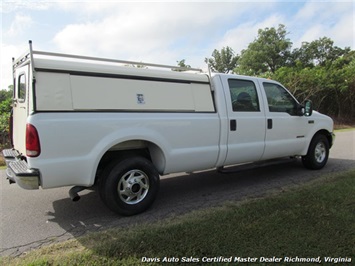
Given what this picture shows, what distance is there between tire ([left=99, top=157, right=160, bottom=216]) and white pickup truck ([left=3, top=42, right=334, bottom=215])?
0.01 meters

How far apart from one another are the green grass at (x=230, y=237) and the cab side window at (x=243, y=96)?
1775mm

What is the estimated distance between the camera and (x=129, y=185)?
4113 mm

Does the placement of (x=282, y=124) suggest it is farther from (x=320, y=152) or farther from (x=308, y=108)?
(x=320, y=152)

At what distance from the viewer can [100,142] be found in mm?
3857

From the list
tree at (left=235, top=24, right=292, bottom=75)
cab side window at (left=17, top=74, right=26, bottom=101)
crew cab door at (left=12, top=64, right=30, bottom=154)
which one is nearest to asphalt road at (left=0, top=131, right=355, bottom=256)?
crew cab door at (left=12, top=64, right=30, bottom=154)

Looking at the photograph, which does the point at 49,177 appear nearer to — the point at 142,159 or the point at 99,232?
the point at 99,232

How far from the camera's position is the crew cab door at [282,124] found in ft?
18.6

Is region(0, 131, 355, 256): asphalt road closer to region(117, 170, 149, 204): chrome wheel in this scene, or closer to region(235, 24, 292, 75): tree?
region(117, 170, 149, 204): chrome wheel

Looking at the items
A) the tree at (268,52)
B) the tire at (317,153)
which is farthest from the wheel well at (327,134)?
the tree at (268,52)

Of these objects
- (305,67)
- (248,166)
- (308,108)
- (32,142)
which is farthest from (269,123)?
(305,67)

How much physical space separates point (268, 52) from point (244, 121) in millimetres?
38140

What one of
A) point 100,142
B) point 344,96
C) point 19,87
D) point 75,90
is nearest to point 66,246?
point 100,142

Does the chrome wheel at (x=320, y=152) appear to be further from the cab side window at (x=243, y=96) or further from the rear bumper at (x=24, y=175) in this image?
the rear bumper at (x=24, y=175)

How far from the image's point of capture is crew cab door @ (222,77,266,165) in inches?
201
